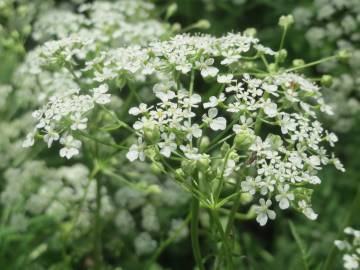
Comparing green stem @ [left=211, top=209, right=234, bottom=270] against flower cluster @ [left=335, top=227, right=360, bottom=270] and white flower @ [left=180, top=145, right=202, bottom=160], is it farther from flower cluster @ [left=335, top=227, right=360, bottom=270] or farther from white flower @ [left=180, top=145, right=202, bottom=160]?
flower cluster @ [left=335, top=227, right=360, bottom=270]

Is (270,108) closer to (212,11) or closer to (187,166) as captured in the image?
(187,166)

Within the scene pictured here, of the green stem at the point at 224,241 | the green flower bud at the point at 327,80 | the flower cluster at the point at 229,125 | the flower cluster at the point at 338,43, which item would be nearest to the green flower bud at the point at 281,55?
the flower cluster at the point at 229,125

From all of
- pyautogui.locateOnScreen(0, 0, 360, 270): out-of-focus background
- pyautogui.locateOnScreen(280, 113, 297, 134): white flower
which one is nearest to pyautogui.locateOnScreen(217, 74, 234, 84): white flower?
pyautogui.locateOnScreen(280, 113, 297, 134): white flower

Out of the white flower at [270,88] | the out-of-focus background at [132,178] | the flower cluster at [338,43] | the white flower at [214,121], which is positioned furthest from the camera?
the flower cluster at [338,43]

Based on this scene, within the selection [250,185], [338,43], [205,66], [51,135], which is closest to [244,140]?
[250,185]

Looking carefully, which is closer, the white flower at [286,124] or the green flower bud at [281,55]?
the white flower at [286,124]

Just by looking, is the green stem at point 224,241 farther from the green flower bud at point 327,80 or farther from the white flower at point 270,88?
the green flower bud at point 327,80

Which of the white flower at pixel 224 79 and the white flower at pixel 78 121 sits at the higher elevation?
the white flower at pixel 224 79

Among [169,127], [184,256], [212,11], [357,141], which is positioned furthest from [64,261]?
[212,11]
